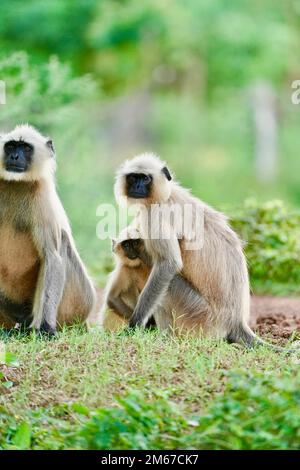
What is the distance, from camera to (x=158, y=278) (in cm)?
634

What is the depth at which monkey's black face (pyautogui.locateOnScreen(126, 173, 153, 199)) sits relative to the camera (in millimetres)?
6438

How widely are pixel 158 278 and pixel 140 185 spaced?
0.60m

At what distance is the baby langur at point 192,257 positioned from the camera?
6.38m

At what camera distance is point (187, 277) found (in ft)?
21.5

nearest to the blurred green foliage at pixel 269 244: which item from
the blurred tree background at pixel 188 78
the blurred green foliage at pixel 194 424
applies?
the blurred green foliage at pixel 194 424

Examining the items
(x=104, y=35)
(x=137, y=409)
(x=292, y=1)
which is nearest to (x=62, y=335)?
(x=137, y=409)

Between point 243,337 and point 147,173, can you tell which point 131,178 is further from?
point 243,337

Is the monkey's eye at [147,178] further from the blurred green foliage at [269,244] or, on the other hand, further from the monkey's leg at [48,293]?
the blurred green foliage at [269,244]

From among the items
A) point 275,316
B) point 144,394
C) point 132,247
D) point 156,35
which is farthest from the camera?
point 156,35

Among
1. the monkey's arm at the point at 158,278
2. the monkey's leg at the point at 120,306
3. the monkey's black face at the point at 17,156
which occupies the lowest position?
the monkey's leg at the point at 120,306

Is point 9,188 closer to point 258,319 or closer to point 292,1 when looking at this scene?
point 258,319

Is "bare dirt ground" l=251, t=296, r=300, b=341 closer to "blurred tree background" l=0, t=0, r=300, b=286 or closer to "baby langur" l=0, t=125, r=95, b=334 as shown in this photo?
"baby langur" l=0, t=125, r=95, b=334

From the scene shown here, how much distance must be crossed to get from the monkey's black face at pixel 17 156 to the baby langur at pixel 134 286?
80 centimetres

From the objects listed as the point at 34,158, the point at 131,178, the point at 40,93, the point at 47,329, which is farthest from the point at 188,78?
the point at 47,329
